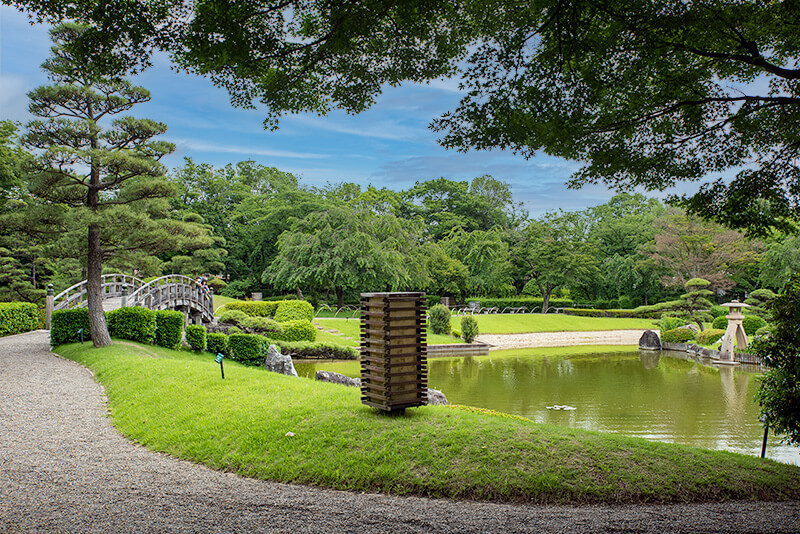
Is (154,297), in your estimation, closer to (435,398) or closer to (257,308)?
(257,308)

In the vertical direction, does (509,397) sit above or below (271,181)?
below

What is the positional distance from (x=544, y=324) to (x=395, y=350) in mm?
25524

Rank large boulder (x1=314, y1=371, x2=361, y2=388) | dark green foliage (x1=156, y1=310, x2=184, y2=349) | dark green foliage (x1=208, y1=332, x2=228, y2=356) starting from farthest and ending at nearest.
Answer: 1. dark green foliage (x1=208, y1=332, x2=228, y2=356)
2. dark green foliage (x1=156, y1=310, x2=184, y2=349)
3. large boulder (x1=314, y1=371, x2=361, y2=388)

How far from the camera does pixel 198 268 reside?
3059cm

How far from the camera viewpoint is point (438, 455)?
5.47m

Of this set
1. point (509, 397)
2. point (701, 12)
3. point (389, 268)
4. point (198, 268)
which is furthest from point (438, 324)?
point (701, 12)

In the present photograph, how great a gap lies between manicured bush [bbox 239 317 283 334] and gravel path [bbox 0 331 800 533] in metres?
14.3

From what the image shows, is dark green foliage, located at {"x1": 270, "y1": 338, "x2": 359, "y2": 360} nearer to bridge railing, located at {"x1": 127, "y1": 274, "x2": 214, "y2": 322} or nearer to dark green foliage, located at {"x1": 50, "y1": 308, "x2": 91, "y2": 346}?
bridge railing, located at {"x1": 127, "y1": 274, "x2": 214, "y2": 322}

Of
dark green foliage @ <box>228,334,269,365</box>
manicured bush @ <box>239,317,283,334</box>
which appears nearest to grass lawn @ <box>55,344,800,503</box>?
dark green foliage @ <box>228,334,269,365</box>

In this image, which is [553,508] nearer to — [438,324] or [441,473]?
[441,473]

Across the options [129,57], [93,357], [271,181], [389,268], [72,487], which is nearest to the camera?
[72,487]

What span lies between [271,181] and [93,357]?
30170mm

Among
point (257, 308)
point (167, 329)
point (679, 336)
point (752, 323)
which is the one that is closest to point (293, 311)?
point (257, 308)

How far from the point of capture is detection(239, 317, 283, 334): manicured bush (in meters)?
20.5
